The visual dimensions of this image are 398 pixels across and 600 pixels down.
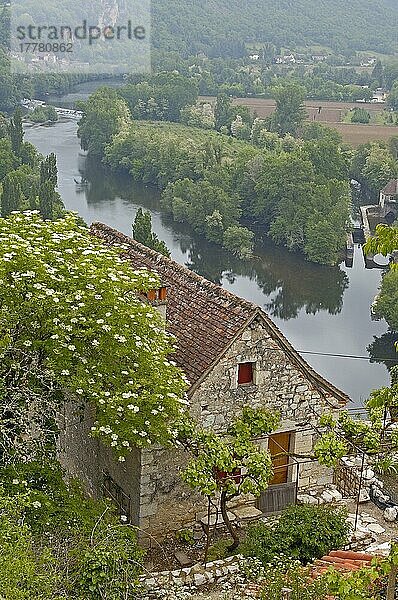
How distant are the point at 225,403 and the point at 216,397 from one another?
20 centimetres

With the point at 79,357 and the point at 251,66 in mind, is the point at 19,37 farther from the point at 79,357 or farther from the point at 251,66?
the point at 79,357

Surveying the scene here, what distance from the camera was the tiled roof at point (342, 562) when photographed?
419 inches

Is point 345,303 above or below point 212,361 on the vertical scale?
below

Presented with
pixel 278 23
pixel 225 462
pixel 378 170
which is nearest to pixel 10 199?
pixel 378 170

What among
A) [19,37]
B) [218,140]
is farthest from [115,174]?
[19,37]

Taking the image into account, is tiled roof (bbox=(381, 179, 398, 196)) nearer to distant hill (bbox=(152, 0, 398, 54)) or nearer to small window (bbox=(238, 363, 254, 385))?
small window (bbox=(238, 363, 254, 385))

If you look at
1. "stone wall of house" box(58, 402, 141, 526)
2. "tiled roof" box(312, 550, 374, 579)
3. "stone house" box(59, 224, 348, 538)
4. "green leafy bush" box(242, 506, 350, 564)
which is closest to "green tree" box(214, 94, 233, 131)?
"stone wall of house" box(58, 402, 141, 526)

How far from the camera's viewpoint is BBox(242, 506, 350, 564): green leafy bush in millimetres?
12398

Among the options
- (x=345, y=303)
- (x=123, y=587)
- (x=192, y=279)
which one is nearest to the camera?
(x=123, y=587)

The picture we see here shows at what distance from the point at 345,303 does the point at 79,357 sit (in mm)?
35364

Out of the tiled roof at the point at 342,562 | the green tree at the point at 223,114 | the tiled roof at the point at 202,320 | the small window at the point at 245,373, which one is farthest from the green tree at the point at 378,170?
the tiled roof at the point at 342,562

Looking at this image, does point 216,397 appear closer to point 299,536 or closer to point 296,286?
point 299,536

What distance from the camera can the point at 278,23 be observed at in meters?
187

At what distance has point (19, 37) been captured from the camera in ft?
396
